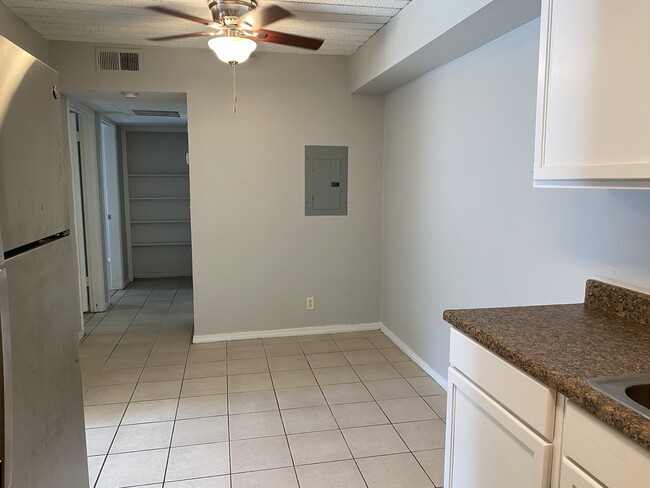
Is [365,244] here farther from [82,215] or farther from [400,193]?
[82,215]

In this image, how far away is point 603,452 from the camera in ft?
3.46

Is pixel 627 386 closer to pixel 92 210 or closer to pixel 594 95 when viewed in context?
pixel 594 95

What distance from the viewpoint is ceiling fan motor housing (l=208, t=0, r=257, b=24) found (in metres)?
2.44

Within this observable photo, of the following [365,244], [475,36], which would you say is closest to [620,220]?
[475,36]

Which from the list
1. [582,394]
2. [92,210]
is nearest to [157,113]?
[92,210]

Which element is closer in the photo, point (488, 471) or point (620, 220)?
point (488, 471)

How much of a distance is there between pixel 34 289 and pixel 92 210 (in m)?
4.01

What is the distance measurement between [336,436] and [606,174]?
1.91m

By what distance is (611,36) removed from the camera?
4.34 feet

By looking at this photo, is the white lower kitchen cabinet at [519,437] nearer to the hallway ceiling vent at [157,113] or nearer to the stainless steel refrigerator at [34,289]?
the stainless steel refrigerator at [34,289]

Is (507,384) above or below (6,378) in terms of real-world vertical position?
below

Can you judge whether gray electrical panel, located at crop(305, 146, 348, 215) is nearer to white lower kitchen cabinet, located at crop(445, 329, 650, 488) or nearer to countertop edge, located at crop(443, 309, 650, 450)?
white lower kitchen cabinet, located at crop(445, 329, 650, 488)

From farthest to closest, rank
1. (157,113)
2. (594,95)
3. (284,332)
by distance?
(157,113)
(284,332)
(594,95)

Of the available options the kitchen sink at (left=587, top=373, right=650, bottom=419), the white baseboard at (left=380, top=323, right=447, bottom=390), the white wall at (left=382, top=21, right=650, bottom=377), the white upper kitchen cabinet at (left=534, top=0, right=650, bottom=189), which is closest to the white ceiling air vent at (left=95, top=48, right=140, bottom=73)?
the white wall at (left=382, top=21, right=650, bottom=377)
